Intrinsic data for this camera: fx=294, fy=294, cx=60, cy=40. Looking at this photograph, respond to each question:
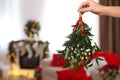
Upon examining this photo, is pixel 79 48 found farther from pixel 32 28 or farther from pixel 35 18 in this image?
pixel 35 18

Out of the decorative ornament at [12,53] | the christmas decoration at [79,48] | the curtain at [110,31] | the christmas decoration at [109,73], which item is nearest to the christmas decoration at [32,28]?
the decorative ornament at [12,53]

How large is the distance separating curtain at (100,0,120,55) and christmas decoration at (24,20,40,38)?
2.03m

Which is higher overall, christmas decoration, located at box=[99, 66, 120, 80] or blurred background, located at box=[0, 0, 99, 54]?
blurred background, located at box=[0, 0, 99, 54]

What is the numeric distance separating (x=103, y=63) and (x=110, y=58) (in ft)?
0.51

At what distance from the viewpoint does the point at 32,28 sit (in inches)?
293

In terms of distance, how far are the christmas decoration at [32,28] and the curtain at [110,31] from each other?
2.03m

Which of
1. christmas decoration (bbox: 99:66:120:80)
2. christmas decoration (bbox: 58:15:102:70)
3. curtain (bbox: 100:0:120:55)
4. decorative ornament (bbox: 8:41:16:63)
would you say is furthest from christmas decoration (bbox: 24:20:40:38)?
christmas decoration (bbox: 58:15:102:70)

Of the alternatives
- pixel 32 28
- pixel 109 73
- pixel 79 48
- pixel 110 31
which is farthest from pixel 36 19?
pixel 79 48

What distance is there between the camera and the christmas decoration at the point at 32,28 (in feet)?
24.5

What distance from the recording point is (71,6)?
Result: 684 cm

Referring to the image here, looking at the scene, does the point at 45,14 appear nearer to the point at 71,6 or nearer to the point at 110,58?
the point at 71,6

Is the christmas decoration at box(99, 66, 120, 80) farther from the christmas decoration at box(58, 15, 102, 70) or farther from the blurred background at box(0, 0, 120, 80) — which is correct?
the christmas decoration at box(58, 15, 102, 70)

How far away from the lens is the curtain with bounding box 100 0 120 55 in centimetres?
587

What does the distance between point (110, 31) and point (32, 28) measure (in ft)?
7.61
